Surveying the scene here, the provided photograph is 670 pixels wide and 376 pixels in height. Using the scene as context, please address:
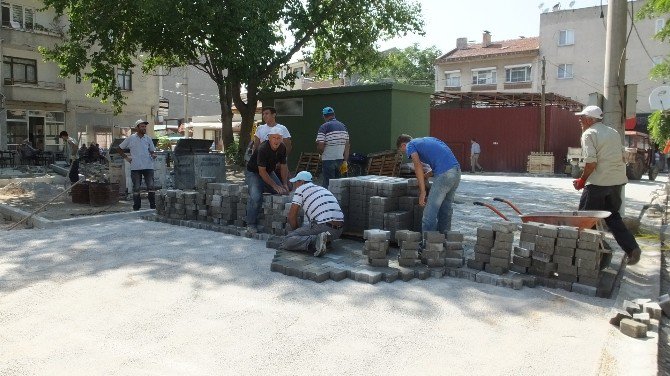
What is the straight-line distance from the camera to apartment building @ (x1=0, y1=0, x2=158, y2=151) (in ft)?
93.5

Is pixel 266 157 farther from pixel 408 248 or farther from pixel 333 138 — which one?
pixel 408 248

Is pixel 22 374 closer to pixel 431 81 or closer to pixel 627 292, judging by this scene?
pixel 627 292

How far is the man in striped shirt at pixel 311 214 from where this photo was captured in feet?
22.3

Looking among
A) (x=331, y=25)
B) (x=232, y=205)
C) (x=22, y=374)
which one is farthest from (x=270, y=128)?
(x=331, y=25)

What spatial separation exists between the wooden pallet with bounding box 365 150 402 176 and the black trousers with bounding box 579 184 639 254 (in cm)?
595

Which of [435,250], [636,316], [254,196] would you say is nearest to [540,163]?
[254,196]

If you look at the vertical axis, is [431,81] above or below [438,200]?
above

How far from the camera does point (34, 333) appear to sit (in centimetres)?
426

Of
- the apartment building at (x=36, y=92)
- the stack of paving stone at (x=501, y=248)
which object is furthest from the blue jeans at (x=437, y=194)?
the apartment building at (x=36, y=92)

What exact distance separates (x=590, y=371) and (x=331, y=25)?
56.2 ft

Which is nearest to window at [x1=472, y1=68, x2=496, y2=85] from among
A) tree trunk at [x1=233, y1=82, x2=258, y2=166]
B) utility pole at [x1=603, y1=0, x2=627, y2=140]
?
tree trunk at [x1=233, y1=82, x2=258, y2=166]

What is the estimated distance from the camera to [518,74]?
42375 mm

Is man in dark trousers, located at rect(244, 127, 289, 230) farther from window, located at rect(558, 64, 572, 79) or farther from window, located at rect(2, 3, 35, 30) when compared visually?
window, located at rect(558, 64, 572, 79)

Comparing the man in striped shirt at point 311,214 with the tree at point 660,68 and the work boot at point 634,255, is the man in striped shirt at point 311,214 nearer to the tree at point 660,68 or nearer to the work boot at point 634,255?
the work boot at point 634,255
